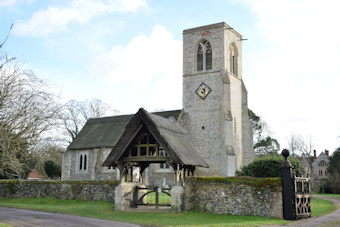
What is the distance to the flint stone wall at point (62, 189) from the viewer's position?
2269 centimetres

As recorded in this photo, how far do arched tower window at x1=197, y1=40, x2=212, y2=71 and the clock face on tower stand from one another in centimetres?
190

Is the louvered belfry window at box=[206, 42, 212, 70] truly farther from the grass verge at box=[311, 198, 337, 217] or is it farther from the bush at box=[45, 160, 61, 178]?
the bush at box=[45, 160, 61, 178]

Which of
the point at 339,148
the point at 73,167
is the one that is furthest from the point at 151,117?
the point at 339,148

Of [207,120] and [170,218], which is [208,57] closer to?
[207,120]

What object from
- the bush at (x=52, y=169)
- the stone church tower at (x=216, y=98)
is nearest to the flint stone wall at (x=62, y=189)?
the stone church tower at (x=216, y=98)

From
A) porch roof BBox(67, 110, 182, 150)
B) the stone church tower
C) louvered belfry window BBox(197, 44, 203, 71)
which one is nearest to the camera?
the stone church tower

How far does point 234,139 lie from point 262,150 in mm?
22605

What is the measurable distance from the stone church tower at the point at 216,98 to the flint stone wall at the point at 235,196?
48.2ft

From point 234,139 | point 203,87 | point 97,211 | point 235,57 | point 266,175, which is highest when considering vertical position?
point 235,57

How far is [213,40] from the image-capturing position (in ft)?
121

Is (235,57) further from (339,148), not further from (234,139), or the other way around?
(339,148)

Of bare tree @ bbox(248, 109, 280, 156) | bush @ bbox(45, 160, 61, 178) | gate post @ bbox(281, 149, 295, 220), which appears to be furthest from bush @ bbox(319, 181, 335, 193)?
gate post @ bbox(281, 149, 295, 220)

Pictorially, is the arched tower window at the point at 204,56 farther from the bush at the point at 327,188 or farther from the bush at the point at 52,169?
the bush at the point at 327,188

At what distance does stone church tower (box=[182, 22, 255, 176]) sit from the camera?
34219 mm
